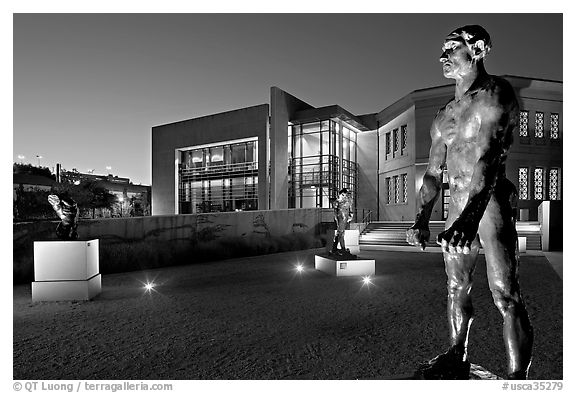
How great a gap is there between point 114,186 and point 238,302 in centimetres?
6368

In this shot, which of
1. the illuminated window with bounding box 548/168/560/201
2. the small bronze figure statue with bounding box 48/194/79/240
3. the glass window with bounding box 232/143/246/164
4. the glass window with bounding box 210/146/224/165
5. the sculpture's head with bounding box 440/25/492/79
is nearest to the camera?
the sculpture's head with bounding box 440/25/492/79

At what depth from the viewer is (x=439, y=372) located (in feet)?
9.39

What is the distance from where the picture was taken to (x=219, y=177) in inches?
1168

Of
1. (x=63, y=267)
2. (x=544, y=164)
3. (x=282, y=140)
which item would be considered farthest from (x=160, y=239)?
(x=544, y=164)

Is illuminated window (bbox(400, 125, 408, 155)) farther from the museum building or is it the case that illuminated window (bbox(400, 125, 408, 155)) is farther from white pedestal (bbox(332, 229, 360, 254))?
white pedestal (bbox(332, 229, 360, 254))

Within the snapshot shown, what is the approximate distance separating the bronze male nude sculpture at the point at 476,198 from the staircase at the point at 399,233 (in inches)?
546

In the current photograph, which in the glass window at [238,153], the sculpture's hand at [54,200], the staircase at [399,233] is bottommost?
the staircase at [399,233]

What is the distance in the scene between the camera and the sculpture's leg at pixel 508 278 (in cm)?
258

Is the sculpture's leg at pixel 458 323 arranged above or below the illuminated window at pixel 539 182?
below

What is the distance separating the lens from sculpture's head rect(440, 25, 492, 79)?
8.84 ft

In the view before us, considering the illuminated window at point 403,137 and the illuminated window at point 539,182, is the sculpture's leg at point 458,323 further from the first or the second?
the illuminated window at point 539,182

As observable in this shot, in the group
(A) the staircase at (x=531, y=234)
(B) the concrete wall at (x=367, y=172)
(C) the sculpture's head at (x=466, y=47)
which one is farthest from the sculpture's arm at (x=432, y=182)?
(B) the concrete wall at (x=367, y=172)

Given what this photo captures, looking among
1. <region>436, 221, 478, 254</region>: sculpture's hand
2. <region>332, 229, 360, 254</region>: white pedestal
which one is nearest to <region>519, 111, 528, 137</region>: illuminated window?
<region>332, 229, 360, 254</region>: white pedestal

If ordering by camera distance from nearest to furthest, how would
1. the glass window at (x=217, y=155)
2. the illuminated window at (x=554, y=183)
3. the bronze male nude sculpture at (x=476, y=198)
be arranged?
Answer: 1. the bronze male nude sculpture at (x=476, y=198)
2. the illuminated window at (x=554, y=183)
3. the glass window at (x=217, y=155)
